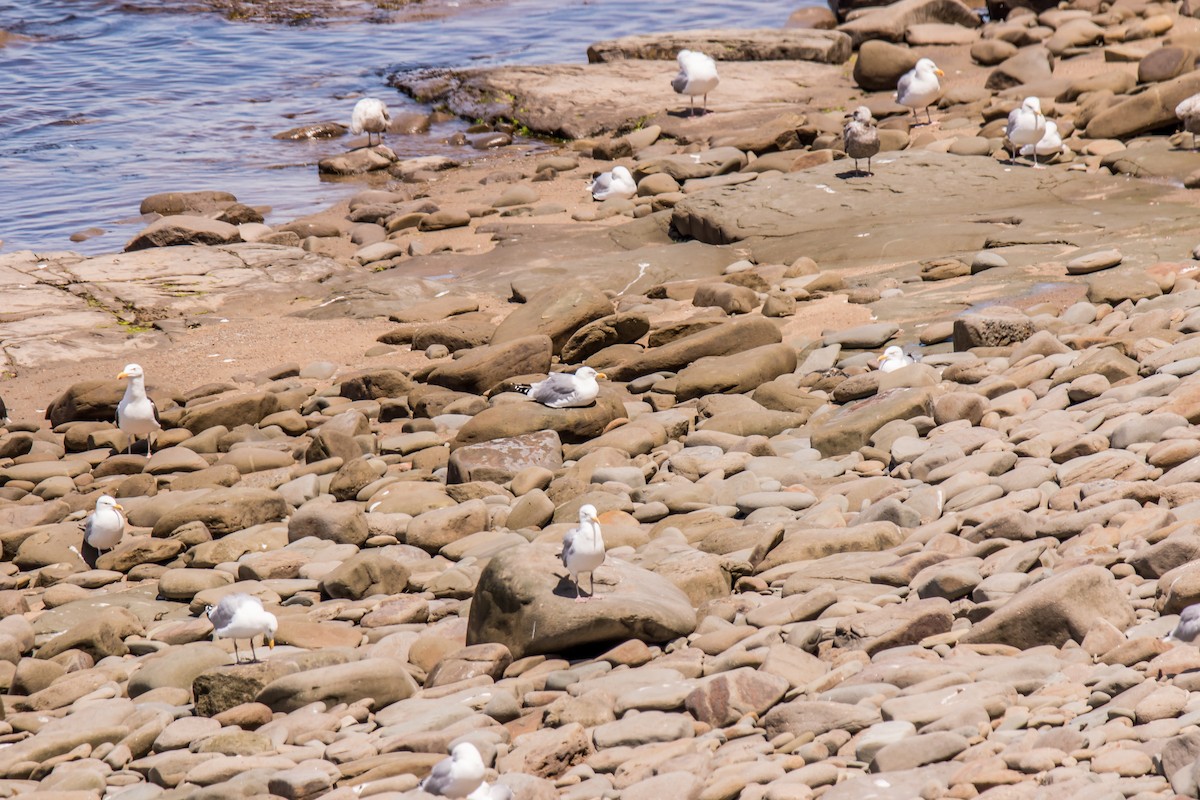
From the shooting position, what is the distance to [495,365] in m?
10.6

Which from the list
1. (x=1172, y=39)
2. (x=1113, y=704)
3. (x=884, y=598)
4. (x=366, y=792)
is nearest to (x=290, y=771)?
(x=366, y=792)

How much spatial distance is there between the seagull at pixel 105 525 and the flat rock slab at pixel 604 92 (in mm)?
13062

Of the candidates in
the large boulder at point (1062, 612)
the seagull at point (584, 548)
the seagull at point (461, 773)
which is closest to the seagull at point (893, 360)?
the seagull at point (584, 548)

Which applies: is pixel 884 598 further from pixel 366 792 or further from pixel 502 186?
pixel 502 186

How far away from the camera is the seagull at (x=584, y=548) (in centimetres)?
614

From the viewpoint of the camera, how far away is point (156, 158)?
2084 cm

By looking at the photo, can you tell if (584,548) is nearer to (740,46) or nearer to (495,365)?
(495,365)

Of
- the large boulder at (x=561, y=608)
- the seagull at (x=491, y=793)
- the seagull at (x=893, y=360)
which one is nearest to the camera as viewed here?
the seagull at (x=491, y=793)

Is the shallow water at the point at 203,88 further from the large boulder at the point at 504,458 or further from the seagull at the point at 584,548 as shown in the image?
the seagull at the point at 584,548

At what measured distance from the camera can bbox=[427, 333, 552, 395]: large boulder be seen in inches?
417

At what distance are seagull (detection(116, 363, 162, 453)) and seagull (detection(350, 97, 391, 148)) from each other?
38.3 ft

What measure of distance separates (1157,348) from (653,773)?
5.07m

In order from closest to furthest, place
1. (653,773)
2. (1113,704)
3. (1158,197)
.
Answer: (1113,704), (653,773), (1158,197)

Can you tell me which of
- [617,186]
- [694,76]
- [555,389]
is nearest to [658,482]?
[555,389]
